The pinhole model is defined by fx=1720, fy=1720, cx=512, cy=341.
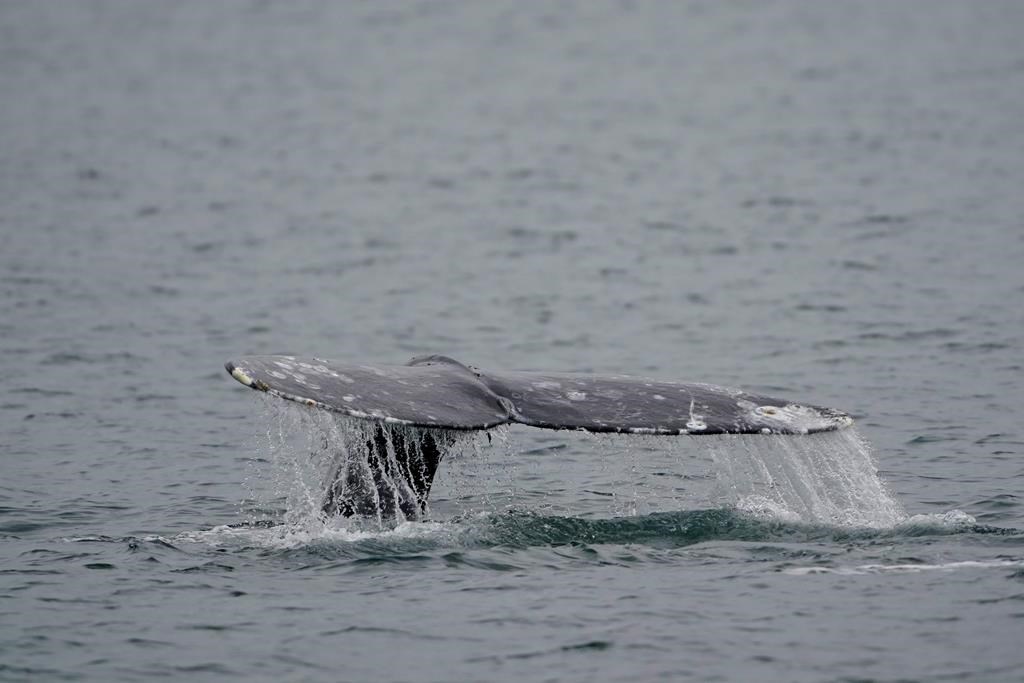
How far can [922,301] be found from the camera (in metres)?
19.4

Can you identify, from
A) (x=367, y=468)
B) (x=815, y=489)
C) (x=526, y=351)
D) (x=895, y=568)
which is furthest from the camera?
(x=526, y=351)

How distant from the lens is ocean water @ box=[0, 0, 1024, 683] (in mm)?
8727

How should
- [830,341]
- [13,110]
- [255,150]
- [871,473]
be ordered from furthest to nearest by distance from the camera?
1. [13,110]
2. [255,150]
3. [830,341]
4. [871,473]

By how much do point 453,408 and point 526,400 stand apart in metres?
0.58

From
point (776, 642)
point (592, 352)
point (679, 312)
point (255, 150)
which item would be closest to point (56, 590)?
point (776, 642)

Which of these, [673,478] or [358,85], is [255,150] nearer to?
[358,85]

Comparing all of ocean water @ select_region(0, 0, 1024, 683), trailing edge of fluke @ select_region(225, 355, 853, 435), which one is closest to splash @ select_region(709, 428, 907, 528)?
ocean water @ select_region(0, 0, 1024, 683)

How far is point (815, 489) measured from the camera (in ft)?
35.1

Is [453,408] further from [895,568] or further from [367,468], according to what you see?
[895,568]

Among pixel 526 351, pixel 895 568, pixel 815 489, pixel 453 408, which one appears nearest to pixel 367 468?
pixel 453 408

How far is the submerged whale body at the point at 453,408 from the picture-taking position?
26.5 feet

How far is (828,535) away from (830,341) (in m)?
7.92

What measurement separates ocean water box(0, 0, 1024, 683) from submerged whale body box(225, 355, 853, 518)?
0.29 metres

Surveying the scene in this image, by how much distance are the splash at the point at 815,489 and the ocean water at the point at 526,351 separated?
0.05 metres
